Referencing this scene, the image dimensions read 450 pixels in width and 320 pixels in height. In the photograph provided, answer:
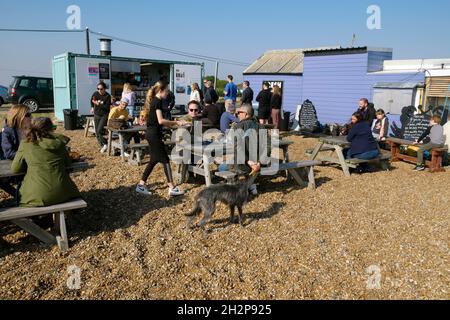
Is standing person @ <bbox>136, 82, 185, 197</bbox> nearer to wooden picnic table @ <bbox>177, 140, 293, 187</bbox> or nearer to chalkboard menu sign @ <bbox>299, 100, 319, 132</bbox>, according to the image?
wooden picnic table @ <bbox>177, 140, 293, 187</bbox>

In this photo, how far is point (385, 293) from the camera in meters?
3.30

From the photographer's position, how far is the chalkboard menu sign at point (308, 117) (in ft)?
45.2

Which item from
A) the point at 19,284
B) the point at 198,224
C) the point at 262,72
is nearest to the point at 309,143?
the point at 262,72

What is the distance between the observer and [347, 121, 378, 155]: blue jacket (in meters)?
7.41

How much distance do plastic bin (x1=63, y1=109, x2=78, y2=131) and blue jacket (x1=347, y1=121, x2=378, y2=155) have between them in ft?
31.5

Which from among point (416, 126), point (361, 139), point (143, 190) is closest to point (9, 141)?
point (143, 190)

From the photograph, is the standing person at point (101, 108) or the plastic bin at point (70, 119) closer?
the standing person at point (101, 108)

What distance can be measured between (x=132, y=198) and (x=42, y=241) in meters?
1.71

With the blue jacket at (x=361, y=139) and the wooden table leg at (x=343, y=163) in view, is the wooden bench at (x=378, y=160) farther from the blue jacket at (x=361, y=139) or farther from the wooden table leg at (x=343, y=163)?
the blue jacket at (x=361, y=139)

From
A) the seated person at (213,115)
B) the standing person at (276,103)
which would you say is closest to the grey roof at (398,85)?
the standing person at (276,103)

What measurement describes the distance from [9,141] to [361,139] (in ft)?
20.3

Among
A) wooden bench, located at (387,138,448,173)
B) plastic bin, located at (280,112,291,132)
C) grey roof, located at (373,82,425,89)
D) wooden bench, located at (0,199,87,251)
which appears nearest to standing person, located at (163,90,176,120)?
wooden bench, located at (0,199,87,251)

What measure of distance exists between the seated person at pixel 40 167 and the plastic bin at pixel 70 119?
9.53m

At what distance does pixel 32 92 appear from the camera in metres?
18.8
